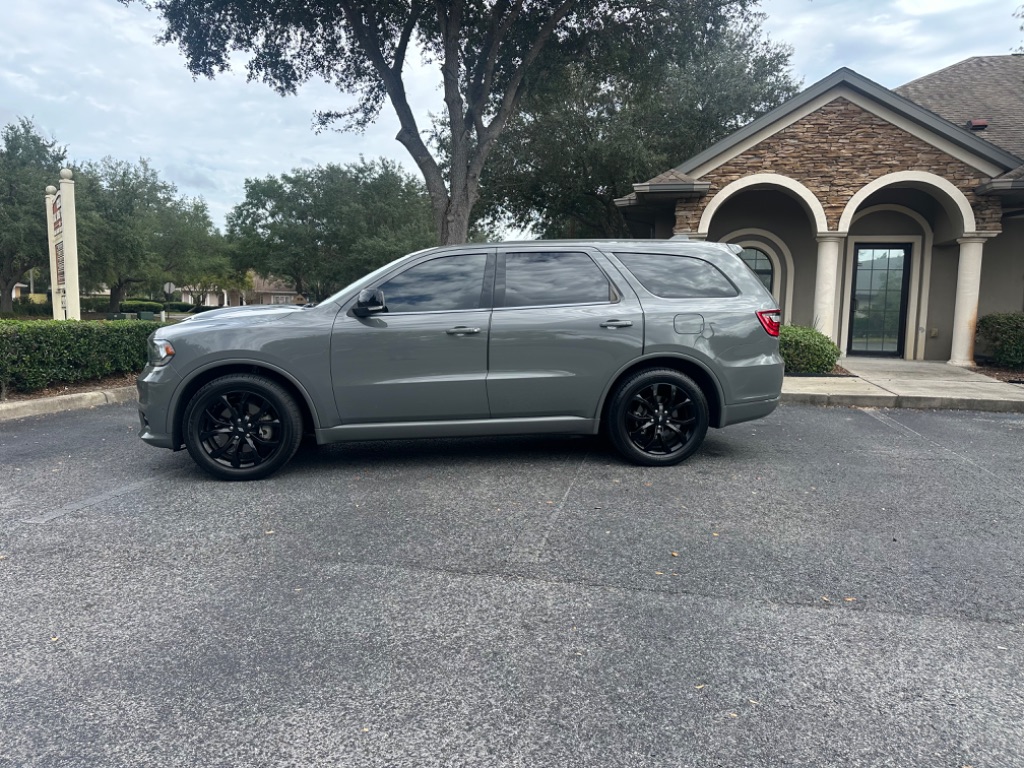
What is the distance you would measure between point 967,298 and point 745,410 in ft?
32.3

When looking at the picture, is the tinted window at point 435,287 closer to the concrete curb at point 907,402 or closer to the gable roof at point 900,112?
the concrete curb at point 907,402

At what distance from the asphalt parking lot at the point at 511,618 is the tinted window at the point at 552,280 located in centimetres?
137

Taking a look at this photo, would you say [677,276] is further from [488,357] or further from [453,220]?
[453,220]

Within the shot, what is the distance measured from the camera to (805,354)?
10977 mm

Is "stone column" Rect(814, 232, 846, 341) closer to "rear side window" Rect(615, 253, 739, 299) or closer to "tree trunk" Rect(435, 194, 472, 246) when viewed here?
"tree trunk" Rect(435, 194, 472, 246)

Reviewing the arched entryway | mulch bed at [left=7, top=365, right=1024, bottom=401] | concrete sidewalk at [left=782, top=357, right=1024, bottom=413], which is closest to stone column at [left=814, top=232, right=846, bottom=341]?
the arched entryway

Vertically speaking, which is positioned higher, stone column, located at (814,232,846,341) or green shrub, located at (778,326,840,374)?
stone column, located at (814,232,846,341)

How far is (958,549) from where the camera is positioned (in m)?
3.81

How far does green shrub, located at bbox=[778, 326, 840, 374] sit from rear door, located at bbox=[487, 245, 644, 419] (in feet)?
21.2

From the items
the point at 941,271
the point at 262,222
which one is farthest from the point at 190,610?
the point at 262,222

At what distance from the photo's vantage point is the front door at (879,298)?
48.4 ft

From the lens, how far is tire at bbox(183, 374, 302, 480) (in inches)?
198

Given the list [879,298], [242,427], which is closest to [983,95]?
[879,298]

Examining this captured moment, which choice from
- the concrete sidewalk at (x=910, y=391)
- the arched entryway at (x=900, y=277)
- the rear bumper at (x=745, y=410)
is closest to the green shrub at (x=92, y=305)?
the arched entryway at (x=900, y=277)
